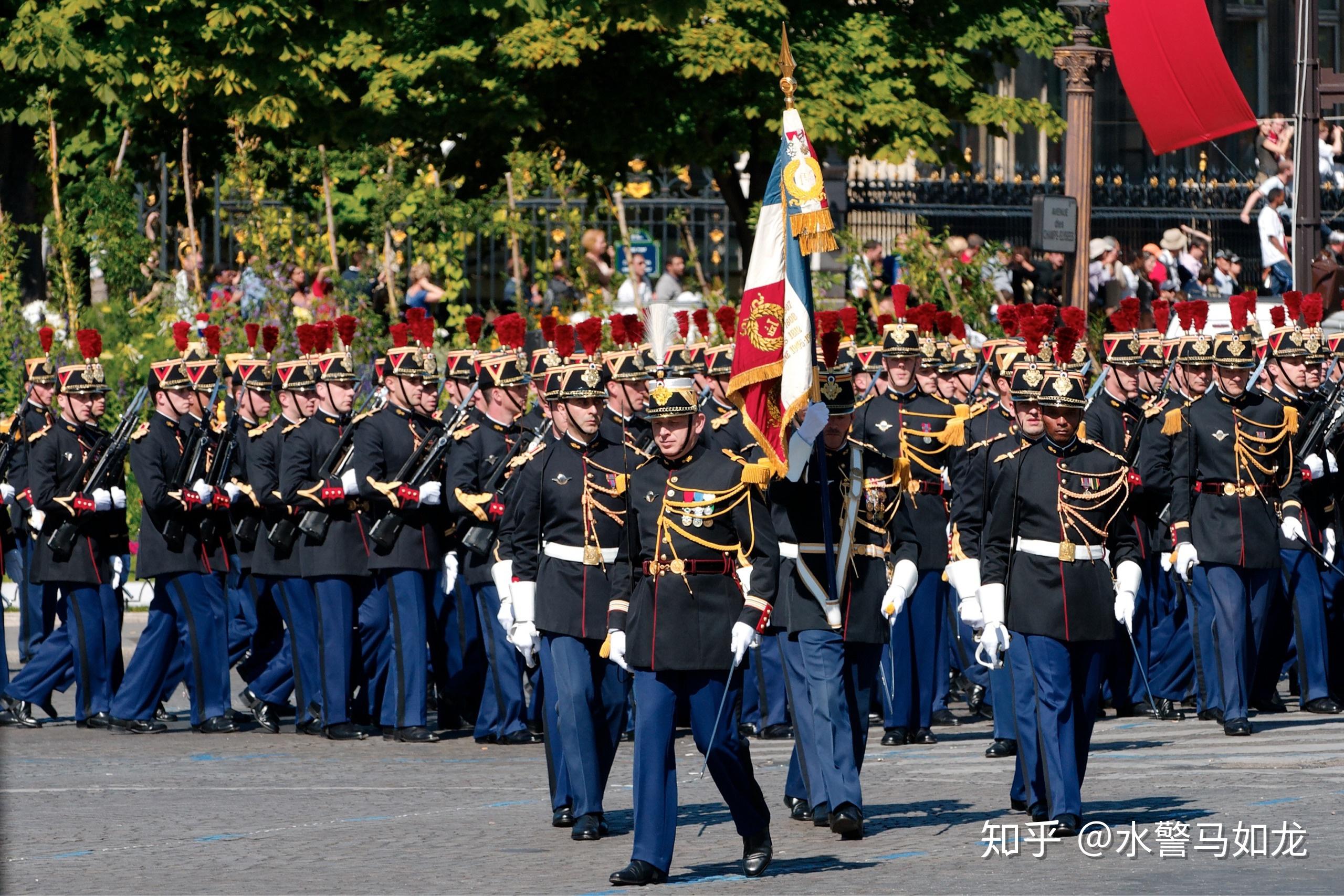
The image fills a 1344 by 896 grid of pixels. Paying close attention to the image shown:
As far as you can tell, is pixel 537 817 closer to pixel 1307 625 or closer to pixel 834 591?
pixel 834 591

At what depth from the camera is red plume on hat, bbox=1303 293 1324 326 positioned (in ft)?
47.7

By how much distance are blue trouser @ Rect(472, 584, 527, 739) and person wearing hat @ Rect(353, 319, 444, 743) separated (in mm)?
356

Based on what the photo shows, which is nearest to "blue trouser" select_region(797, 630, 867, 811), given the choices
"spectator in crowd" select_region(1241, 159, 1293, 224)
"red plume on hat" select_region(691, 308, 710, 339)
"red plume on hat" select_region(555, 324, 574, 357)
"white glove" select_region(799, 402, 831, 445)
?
"white glove" select_region(799, 402, 831, 445)

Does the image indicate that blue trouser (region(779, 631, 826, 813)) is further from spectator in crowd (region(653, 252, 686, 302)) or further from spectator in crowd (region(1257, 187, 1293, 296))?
spectator in crowd (region(1257, 187, 1293, 296))

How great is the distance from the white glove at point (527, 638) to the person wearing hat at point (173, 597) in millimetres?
3722

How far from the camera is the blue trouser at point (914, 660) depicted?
13227 mm

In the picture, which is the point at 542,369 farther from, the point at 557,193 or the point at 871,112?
the point at 557,193

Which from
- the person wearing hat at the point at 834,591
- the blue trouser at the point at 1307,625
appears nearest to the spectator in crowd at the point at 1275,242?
the blue trouser at the point at 1307,625

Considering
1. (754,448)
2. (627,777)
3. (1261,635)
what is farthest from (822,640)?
(1261,635)

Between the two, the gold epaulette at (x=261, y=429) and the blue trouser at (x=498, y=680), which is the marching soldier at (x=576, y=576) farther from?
the gold epaulette at (x=261, y=429)

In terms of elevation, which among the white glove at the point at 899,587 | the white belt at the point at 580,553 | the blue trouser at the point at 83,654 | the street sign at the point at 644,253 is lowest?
the blue trouser at the point at 83,654

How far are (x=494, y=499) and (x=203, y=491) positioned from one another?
1822 millimetres

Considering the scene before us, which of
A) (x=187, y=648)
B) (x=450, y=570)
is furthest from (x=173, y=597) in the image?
(x=450, y=570)

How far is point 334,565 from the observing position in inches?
540
